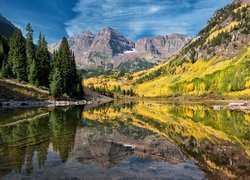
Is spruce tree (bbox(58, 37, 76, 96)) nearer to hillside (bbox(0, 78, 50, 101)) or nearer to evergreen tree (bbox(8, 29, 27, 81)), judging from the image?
hillside (bbox(0, 78, 50, 101))

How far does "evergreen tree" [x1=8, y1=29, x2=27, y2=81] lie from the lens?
110 m

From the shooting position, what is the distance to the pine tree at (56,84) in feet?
340

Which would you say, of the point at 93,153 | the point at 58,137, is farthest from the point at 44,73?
the point at 93,153

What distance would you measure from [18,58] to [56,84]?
73.8ft

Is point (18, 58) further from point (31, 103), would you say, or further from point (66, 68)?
point (31, 103)

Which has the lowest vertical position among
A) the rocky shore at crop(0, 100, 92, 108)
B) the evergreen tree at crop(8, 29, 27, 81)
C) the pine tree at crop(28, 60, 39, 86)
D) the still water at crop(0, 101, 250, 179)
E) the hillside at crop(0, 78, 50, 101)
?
the still water at crop(0, 101, 250, 179)

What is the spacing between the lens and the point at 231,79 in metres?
185

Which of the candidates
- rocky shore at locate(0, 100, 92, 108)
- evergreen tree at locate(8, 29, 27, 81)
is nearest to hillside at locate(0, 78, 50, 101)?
rocky shore at locate(0, 100, 92, 108)

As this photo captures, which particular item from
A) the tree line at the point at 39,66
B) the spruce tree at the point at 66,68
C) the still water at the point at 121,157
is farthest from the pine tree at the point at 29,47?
the still water at the point at 121,157

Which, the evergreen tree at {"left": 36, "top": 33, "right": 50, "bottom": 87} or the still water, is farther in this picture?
the evergreen tree at {"left": 36, "top": 33, "right": 50, "bottom": 87}

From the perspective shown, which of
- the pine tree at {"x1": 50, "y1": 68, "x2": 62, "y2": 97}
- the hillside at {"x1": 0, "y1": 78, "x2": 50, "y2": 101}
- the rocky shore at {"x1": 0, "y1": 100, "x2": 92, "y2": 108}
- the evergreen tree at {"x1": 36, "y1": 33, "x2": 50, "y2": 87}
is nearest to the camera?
the rocky shore at {"x1": 0, "y1": 100, "x2": 92, "y2": 108}

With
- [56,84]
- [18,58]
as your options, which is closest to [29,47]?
[18,58]

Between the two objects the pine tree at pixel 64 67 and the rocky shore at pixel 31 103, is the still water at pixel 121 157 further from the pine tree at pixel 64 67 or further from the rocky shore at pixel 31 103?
the pine tree at pixel 64 67

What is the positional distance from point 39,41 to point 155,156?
391ft
